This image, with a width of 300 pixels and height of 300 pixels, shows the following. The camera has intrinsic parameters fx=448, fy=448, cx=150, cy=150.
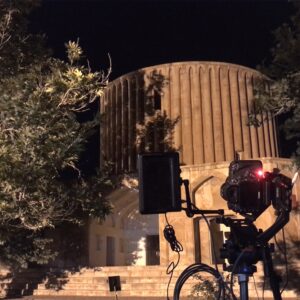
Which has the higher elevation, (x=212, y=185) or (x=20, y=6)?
(x=20, y=6)

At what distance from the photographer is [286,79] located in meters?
8.95

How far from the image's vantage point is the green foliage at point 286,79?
338 inches

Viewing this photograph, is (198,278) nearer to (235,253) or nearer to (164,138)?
(235,253)

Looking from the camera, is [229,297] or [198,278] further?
[198,278]

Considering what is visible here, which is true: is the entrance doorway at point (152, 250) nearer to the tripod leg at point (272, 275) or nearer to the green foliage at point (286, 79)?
the green foliage at point (286, 79)

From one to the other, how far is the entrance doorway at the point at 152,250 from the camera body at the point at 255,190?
19730 millimetres

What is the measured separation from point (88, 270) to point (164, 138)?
7.38 meters

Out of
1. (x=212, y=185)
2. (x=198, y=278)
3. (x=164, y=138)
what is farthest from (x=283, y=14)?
(x=198, y=278)

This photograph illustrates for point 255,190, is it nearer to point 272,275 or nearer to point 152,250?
point 272,275

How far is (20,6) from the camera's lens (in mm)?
11016

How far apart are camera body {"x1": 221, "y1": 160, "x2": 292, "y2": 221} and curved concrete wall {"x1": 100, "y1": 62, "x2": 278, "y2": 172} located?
16244mm

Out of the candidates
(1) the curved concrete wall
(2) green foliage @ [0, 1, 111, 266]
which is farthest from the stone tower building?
(2) green foliage @ [0, 1, 111, 266]

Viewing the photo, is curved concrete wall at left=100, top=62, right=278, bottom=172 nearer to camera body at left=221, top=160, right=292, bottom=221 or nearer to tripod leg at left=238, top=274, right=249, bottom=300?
camera body at left=221, top=160, right=292, bottom=221

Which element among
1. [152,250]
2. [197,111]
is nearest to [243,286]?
[197,111]
